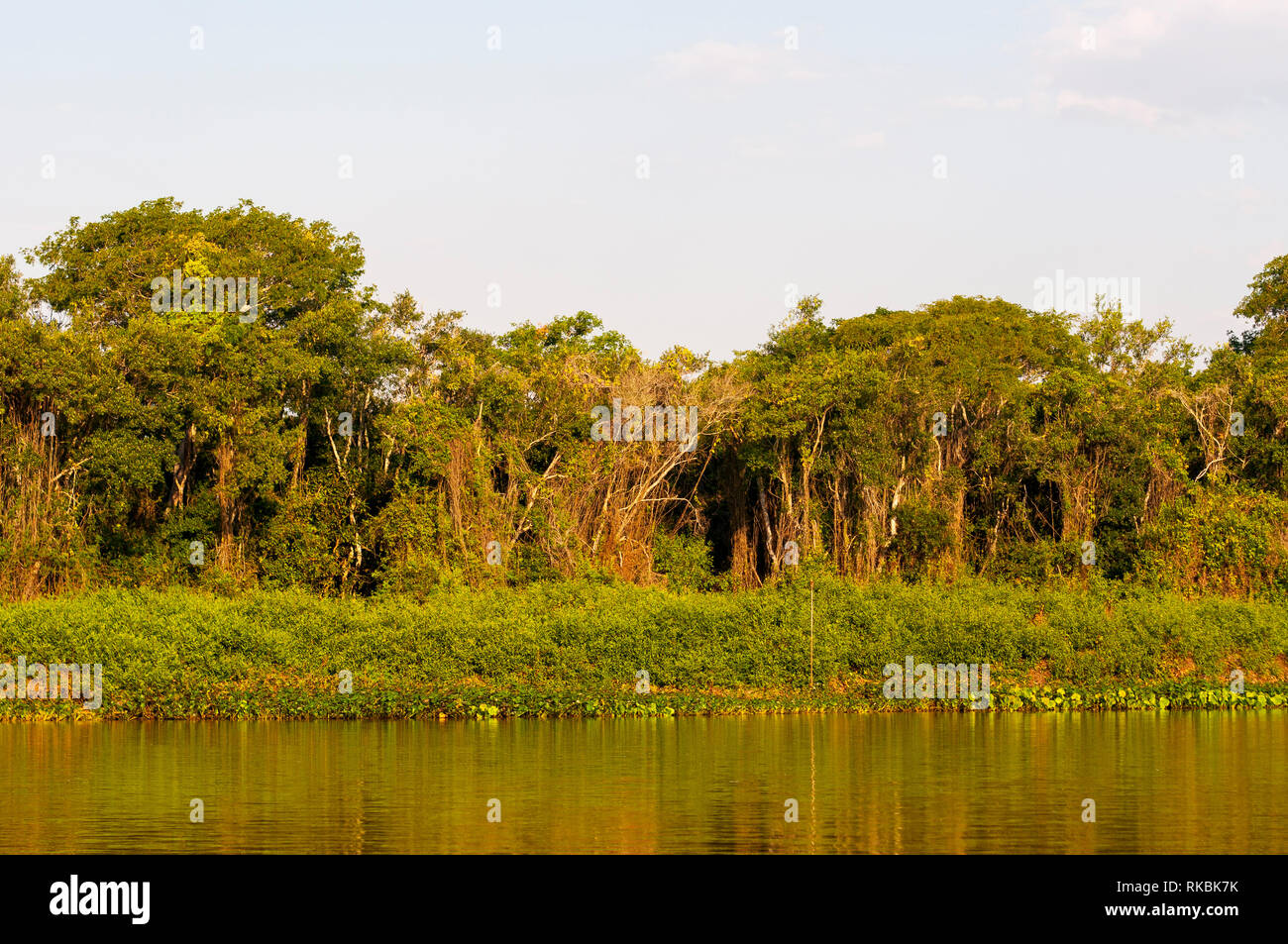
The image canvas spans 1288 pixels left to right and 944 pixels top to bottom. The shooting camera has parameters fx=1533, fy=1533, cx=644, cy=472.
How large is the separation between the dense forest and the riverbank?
14.5 ft

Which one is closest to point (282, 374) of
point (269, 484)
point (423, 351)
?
point (269, 484)

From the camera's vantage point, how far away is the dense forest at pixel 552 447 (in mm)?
41031

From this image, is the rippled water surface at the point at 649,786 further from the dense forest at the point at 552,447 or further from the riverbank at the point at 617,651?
the dense forest at the point at 552,447

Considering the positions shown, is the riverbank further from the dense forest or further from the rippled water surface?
the dense forest

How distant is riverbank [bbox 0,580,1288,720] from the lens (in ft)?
110

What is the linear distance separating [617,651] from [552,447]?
40.8ft

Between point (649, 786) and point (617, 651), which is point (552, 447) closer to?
point (617, 651)

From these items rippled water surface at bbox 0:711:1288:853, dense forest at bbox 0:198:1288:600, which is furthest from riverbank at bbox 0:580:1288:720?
dense forest at bbox 0:198:1288:600

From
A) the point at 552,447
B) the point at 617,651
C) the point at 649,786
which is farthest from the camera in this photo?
the point at 552,447

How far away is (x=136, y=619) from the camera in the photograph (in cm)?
3397

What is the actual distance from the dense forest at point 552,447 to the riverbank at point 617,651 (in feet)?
14.5

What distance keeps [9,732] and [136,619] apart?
158 inches

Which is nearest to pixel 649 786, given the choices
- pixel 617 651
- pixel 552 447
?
pixel 617 651

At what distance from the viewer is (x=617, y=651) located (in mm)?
35312
